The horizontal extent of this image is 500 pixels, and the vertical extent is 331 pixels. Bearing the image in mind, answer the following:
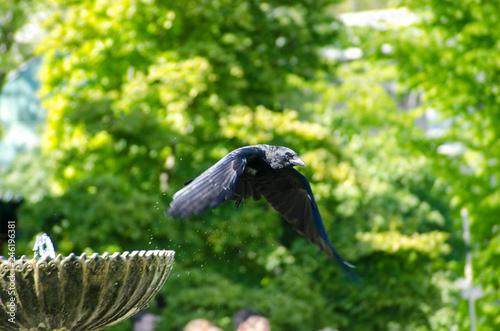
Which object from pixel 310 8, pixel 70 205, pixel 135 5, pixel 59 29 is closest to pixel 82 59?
pixel 59 29

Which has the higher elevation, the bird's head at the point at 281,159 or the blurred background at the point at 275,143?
the bird's head at the point at 281,159

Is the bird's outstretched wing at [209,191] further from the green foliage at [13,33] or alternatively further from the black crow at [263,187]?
the green foliage at [13,33]

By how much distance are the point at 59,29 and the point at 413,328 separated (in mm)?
6530

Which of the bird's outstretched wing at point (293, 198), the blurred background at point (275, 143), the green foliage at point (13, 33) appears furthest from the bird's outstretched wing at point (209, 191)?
the green foliage at point (13, 33)

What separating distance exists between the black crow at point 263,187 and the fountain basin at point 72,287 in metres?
0.33

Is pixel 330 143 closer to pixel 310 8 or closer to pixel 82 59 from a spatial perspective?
pixel 310 8

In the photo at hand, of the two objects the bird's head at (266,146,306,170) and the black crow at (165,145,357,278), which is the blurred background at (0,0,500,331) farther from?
the bird's head at (266,146,306,170)

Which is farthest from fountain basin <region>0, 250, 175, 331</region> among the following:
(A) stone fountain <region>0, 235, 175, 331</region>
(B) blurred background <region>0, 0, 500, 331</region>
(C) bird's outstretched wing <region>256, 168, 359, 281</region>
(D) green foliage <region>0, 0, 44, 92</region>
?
(D) green foliage <region>0, 0, 44, 92</region>

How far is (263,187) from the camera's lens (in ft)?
13.2

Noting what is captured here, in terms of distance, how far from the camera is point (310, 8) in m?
9.71

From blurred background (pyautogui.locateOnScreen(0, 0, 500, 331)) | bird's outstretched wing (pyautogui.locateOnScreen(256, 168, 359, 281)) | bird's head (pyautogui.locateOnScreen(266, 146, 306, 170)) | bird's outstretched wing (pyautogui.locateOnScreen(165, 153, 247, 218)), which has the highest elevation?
A: bird's outstretched wing (pyautogui.locateOnScreen(165, 153, 247, 218))

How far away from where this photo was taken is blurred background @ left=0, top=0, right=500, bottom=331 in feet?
24.5

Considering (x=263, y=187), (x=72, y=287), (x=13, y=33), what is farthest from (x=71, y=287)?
(x=13, y=33)

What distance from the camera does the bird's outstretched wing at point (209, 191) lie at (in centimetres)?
287
